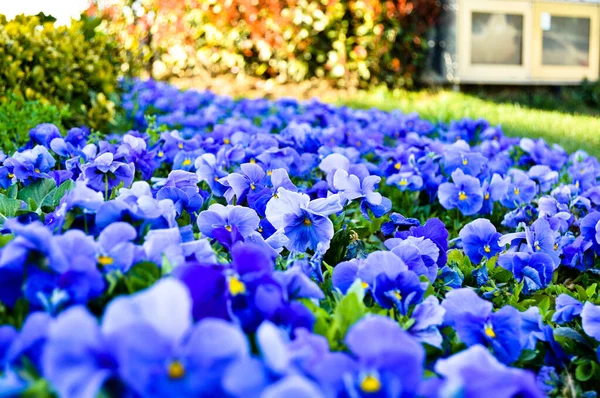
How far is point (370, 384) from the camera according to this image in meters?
0.72

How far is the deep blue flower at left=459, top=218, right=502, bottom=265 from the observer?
5.52 feet

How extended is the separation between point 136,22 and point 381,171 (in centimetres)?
685

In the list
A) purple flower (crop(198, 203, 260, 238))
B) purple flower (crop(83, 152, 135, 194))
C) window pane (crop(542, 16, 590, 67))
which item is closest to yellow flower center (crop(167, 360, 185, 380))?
purple flower (crop(198, 203, 260, 238))

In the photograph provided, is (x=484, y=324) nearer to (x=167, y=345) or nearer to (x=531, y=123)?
(x=167, y=345)

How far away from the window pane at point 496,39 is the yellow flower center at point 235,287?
766cm

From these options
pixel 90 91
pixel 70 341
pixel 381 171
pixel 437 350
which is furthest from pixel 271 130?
pixel 70 341

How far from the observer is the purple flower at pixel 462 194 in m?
2.18

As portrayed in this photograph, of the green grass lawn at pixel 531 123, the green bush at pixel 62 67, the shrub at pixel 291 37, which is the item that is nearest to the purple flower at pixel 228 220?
the green bush at pixel 62 67

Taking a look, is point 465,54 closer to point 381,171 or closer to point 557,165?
point 557,165

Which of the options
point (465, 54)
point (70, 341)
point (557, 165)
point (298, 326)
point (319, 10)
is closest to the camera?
point (70, 341)

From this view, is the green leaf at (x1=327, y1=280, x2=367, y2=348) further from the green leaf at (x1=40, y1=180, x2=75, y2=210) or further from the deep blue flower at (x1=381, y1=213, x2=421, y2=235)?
the green leaf at (x1=40, y1=180, x2=75, y2=210)

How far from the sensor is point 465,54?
7867mm

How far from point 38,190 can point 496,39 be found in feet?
24.6

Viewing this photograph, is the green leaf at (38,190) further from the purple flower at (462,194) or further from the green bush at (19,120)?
the purple flower at (462,194)
